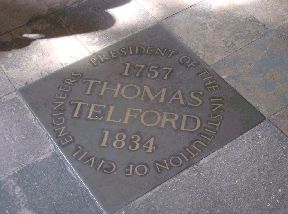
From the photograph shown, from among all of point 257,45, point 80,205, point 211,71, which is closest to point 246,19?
point 257,45

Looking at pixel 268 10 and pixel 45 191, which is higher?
pixel 268 10

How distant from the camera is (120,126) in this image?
3.31m

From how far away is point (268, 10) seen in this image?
3945mm

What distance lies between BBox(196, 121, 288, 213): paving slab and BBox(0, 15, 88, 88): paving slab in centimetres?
169

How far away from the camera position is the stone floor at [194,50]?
113 inches

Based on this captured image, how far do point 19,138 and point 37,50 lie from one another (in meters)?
1.04

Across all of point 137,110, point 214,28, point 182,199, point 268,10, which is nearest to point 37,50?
point 137,110

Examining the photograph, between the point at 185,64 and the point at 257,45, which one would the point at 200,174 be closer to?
the point at 185,64

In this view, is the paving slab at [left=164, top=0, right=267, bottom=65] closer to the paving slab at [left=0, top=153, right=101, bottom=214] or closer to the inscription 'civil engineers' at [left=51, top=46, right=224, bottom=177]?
the inscription 'civil engineers' at [left=51, top=46, right=224, bottom=177]

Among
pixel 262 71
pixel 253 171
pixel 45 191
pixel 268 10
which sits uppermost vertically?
pixel 268 10

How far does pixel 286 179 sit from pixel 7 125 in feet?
7.36

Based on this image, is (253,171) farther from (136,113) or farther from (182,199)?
(136,113)

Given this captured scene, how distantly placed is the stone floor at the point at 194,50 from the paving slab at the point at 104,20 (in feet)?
0.03

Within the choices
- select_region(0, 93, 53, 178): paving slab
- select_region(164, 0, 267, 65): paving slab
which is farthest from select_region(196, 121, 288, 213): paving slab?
select_region(0, 93, 53, 178): paving slab
